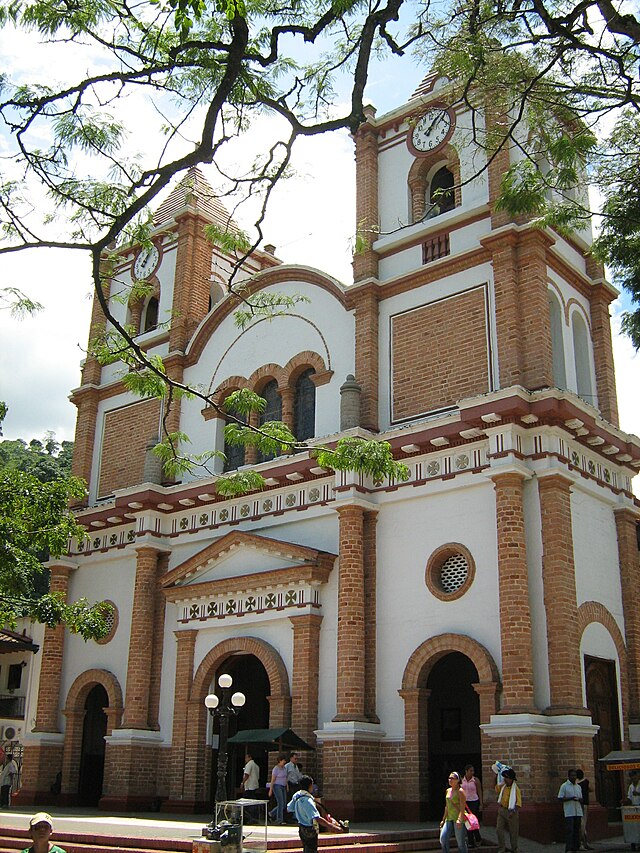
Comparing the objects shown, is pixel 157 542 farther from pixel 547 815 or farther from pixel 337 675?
pixel 547 815

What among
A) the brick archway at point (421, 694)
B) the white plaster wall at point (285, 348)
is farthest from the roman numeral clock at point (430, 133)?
the brick archway at point (421, 694)

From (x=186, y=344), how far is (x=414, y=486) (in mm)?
9358

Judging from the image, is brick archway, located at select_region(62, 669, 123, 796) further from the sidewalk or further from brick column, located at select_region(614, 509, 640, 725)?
brick column, located at select_region(614, 509, 640, 725)

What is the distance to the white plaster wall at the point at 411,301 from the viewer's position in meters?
20.1

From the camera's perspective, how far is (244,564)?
71.3 ft

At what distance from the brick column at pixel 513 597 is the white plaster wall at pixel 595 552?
1389 millimetres

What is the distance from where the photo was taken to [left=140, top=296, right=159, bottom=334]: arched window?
93.8 feet

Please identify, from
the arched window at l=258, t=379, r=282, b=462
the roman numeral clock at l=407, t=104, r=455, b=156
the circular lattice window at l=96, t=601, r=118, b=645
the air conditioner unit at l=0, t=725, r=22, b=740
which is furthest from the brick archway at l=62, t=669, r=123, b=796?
the roman numeral clock at l=407, t=104, r=455, b=156

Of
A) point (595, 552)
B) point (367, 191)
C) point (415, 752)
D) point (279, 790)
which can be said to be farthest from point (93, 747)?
point (367, 191)

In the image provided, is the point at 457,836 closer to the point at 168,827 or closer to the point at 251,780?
the point at 168,827

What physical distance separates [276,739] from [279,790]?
91 centimetres

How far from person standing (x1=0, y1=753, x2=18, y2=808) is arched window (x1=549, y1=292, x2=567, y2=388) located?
58.8 ft

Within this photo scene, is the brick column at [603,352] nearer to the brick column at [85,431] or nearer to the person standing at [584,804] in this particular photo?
the person standing at [584,804]

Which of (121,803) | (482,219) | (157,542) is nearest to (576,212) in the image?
(482,219)
